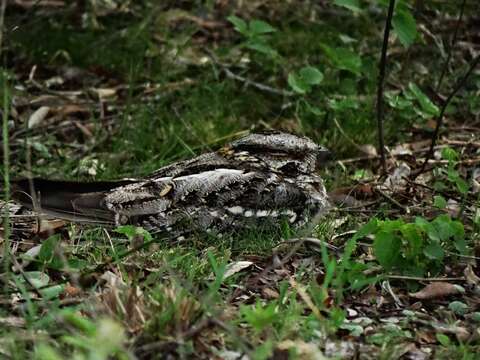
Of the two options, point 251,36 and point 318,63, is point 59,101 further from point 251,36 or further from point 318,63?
point 318,63

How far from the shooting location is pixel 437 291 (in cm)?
402

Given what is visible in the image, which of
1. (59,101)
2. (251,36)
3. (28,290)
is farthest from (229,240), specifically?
(59,101)

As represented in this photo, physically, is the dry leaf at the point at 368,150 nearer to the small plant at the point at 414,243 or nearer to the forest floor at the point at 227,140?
the forest floor at the point at 227,140

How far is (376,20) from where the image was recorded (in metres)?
7.58

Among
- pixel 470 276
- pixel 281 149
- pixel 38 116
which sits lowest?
pixel 38 116

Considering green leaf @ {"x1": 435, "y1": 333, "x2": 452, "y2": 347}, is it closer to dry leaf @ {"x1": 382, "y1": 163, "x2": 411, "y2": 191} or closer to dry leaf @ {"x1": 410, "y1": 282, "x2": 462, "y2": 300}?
dry leaf @ {"x1": 410, "y1": 282, "x2": 462, "y2": 300}

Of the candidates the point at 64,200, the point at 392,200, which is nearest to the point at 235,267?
the point at 64,200

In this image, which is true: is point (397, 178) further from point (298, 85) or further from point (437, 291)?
point (437, 291)

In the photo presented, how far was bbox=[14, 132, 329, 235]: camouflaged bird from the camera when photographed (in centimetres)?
451

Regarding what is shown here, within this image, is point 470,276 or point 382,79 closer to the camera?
point 470,276

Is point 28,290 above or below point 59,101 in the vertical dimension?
above

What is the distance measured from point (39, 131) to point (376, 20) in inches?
117

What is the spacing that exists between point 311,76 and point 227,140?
69 centimetres

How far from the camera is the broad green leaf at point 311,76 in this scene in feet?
19.6
